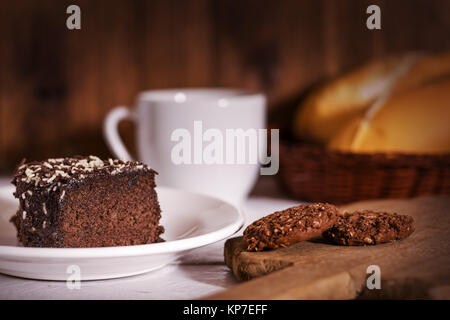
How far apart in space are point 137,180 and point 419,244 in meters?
0.30

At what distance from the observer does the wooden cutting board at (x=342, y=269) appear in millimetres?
528

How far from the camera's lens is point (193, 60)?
1.24 metres

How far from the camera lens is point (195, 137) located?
37.1 inches

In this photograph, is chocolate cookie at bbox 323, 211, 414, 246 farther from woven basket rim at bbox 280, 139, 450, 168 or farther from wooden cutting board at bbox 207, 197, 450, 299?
woven basket rim at bbox 280, 139, 450, 168

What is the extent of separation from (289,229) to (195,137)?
1.11ft

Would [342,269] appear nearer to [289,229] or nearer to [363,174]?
[289,229]

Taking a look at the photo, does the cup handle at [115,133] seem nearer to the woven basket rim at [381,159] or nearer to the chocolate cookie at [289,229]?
the woven basket rim at [381,159]

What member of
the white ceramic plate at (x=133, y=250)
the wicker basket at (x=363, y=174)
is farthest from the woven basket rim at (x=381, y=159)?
the white ceramic plate at (x=133, y=250)

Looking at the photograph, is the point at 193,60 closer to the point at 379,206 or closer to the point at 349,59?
the point at 349,59

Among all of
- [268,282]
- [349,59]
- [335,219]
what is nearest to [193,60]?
[349,59]

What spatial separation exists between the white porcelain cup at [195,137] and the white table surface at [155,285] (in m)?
0.24

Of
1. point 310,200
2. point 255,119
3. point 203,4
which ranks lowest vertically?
point 310,200

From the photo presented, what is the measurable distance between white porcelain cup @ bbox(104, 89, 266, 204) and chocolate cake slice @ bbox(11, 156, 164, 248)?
0.72 feet

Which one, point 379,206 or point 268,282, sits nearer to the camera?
point 268,282
